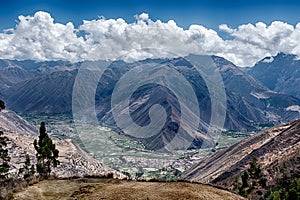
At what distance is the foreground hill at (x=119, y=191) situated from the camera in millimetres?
40125

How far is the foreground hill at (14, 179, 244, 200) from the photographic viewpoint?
4012cm

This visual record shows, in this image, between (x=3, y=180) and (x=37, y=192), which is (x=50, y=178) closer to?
(x=37, y=192)

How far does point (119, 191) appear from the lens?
42.1 metres

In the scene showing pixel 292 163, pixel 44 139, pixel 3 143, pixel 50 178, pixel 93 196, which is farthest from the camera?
pixel 292 163

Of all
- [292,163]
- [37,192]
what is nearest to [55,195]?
[37,192]

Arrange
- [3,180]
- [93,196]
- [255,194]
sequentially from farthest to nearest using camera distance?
[255,194] < [3,180] < [93,196]

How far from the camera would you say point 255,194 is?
170m

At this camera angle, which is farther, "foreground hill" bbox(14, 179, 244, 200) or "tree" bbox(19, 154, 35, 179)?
"tree" bbox(19, 154, 35, 179)

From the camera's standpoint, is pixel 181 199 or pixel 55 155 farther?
pixel 55 155

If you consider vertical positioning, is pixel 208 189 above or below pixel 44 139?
below

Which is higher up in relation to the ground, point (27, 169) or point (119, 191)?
point (119, 191)

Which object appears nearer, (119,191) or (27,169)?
(119,191)

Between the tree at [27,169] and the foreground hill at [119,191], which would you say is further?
the tree at [27,169]

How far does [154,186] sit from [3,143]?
43.9 metres
